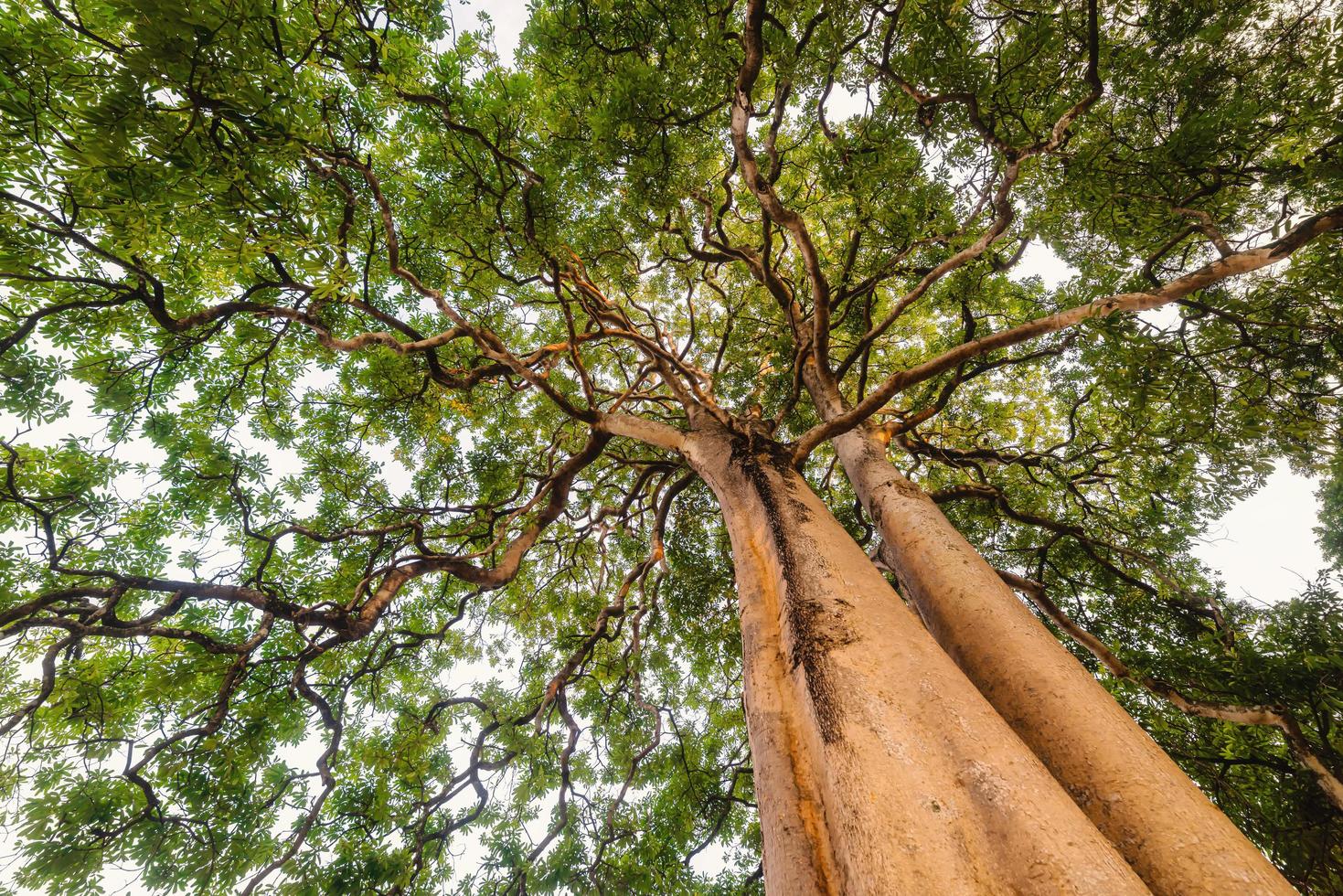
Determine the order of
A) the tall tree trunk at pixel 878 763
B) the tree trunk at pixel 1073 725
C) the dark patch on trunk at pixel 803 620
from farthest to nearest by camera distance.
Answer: the dark patch on trunk at pixel 803 620 < the tree trunk at pixel 1073 725 < the tall tree trunk at pixel 878 763

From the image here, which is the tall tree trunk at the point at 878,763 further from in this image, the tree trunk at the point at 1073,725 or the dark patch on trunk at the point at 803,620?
the tree trunk at the point at 1073,725

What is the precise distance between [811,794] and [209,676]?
4.82 m

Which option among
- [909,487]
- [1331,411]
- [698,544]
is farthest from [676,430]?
[1331,411]

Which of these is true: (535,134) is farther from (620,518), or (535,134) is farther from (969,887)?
(969,887)

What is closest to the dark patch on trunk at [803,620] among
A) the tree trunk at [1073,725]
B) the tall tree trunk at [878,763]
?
the tall tree trunk at [878,763]

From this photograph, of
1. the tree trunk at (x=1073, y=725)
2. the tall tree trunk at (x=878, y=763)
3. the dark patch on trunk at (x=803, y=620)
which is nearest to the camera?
the tall tree trunk at (x=878, y=763)

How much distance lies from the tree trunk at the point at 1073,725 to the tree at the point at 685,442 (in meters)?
0.02

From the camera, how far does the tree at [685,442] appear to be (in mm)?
1912

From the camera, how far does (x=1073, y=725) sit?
5.86 feet

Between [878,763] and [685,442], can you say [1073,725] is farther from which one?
[685,442]

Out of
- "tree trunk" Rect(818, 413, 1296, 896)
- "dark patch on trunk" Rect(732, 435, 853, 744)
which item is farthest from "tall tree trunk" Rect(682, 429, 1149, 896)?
"tree trunk" Rect(818, 413, 1296, 896)

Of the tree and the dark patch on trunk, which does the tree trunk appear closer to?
the tree

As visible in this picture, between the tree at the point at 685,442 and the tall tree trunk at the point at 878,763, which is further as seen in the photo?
the tree at the point at 685,442

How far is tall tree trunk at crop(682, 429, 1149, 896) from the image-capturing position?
1.15 m
